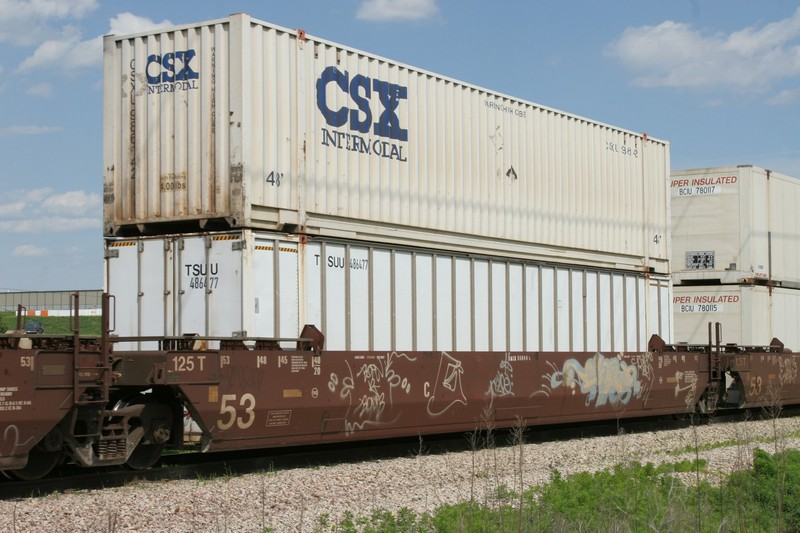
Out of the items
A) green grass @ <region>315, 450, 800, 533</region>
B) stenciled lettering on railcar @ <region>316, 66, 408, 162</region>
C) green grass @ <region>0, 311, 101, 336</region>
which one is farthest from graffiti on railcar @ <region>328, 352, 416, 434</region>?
green grass @ <region>0, 311, 101, 336</region>

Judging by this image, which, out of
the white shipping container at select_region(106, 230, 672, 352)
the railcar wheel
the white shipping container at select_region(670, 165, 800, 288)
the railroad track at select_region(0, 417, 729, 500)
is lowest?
the railroad track at select_region(0, 417, 729, 500)

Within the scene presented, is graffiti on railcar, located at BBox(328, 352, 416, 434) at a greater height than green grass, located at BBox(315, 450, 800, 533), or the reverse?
graffiti on railcar, located at BBox(328, 352, 416, 434)

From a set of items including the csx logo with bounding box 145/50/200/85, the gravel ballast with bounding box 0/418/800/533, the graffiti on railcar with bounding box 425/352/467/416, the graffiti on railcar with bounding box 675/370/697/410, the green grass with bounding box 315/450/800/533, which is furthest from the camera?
the graffiti on railcar with bounding box 675/370/697/410

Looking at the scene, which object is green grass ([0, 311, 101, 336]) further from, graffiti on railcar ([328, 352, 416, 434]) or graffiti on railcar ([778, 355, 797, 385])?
graffiti on railcar ([328, 352, 416, 434])

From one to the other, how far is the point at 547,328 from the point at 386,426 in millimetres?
4653

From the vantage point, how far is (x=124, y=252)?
1282cm

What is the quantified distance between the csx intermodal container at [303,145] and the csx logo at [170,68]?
0.02 meters

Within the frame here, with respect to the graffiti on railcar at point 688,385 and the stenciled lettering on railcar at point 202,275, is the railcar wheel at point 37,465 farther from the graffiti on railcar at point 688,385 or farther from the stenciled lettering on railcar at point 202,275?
the graffiti on railcar at point 688,385

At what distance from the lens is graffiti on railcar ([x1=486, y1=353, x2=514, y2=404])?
47.2ft

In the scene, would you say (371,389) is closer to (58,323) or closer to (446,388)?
(446,388)

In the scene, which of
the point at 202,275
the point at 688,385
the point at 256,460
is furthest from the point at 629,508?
the point at 688,385

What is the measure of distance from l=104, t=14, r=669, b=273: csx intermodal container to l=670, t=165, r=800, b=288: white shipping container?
776 centimetres

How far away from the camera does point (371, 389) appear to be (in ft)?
41.4

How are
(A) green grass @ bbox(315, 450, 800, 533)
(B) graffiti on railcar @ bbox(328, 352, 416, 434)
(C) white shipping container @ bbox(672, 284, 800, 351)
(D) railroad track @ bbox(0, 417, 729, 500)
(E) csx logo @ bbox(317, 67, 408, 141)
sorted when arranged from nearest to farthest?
(A) green grass @ bbox(315, 450, 800, 533) < (D) railroad track @ bbox(0, 417, 729, 500) < (B) graffiti on railcar @ bbox(328, 352, 416, 434) < (E) csx logo @ bbox(317, 67, 408, 141) < (C) white shipping container @ bbox(672, 284, 800, 351)
